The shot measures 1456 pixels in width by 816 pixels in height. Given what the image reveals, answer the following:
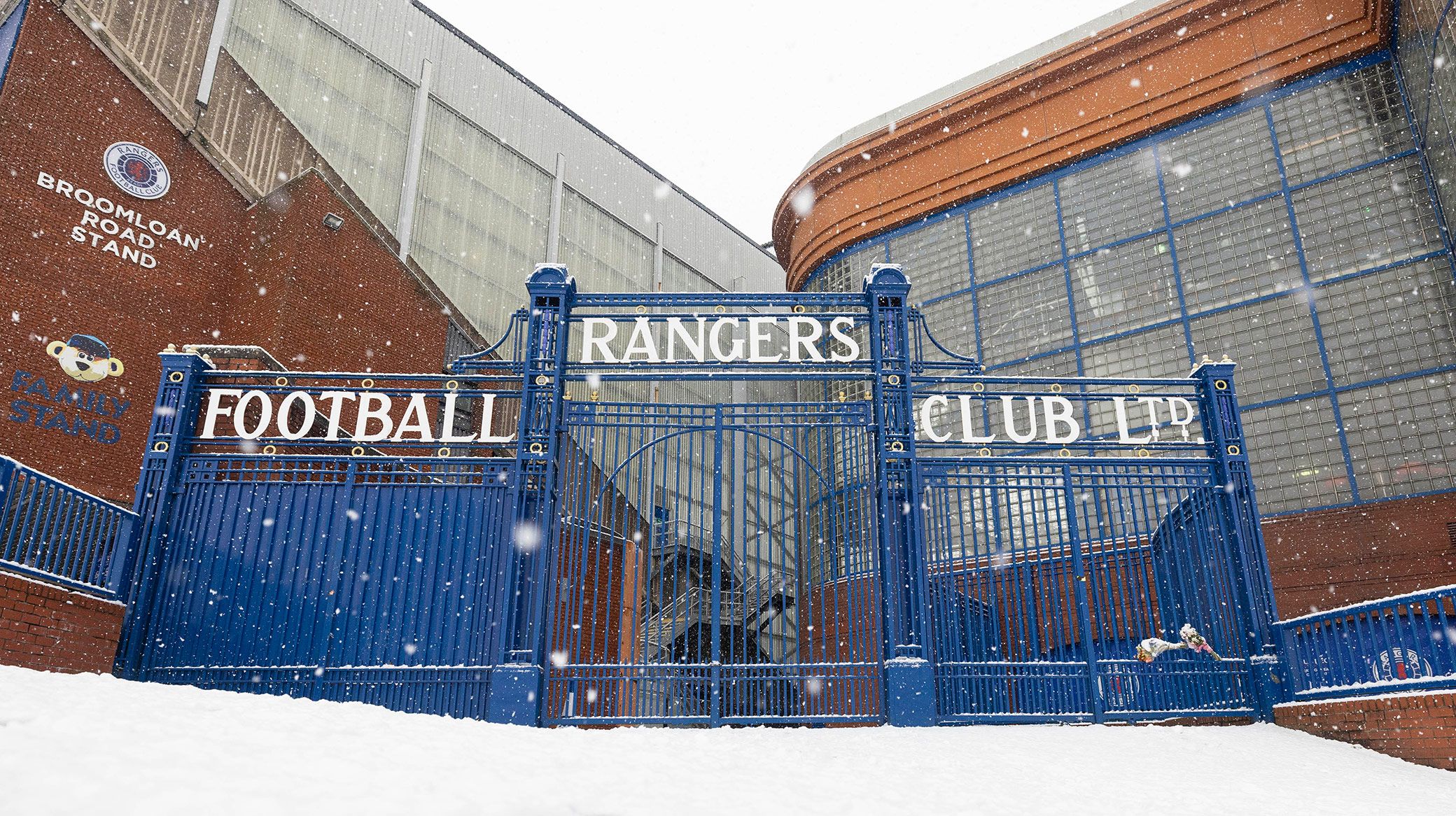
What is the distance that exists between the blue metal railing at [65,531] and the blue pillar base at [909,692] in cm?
780

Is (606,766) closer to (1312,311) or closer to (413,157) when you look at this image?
(1312,311)

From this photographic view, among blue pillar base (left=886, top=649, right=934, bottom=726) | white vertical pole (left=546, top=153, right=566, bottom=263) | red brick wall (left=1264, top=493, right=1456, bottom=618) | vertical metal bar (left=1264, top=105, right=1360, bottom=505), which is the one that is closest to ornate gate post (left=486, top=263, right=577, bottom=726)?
blue pillar base (left=886, top=649, right=934, bottom=726)

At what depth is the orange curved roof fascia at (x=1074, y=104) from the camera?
18.8m

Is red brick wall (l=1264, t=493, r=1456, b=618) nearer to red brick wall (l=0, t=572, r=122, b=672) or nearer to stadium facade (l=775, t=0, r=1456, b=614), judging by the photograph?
stadium facade (l=775, t=0, r=1456, b=614)

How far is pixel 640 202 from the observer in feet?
121

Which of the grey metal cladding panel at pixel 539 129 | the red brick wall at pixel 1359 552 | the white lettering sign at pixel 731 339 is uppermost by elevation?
the grey metal cladding panel at pixel 539 129

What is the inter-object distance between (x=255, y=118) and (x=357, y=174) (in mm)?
6346

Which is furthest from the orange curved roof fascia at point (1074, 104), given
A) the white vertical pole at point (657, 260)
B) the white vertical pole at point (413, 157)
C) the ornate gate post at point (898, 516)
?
the ornate gate post at point (898, 516)

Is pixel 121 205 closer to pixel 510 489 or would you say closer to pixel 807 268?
pixel 510 489

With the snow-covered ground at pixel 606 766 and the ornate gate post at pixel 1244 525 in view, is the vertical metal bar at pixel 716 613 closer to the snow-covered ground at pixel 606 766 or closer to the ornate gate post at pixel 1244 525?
the snow-covered ground at pixel 606 766

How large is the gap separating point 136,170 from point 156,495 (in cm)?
971

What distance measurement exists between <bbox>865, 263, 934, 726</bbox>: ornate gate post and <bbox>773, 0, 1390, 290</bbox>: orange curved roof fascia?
478 inches

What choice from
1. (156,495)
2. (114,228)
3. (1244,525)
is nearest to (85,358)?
(114,228)

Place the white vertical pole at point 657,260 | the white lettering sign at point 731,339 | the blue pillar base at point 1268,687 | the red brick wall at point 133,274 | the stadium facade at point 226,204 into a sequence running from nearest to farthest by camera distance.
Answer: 1. the blue pillar base at point 1268,687
2. the white lettering sign at point 731,339
3. the red brick wall at point 133,274
4. the stadium facade at point 226,204
5. the white vertical pole at point 657,260
